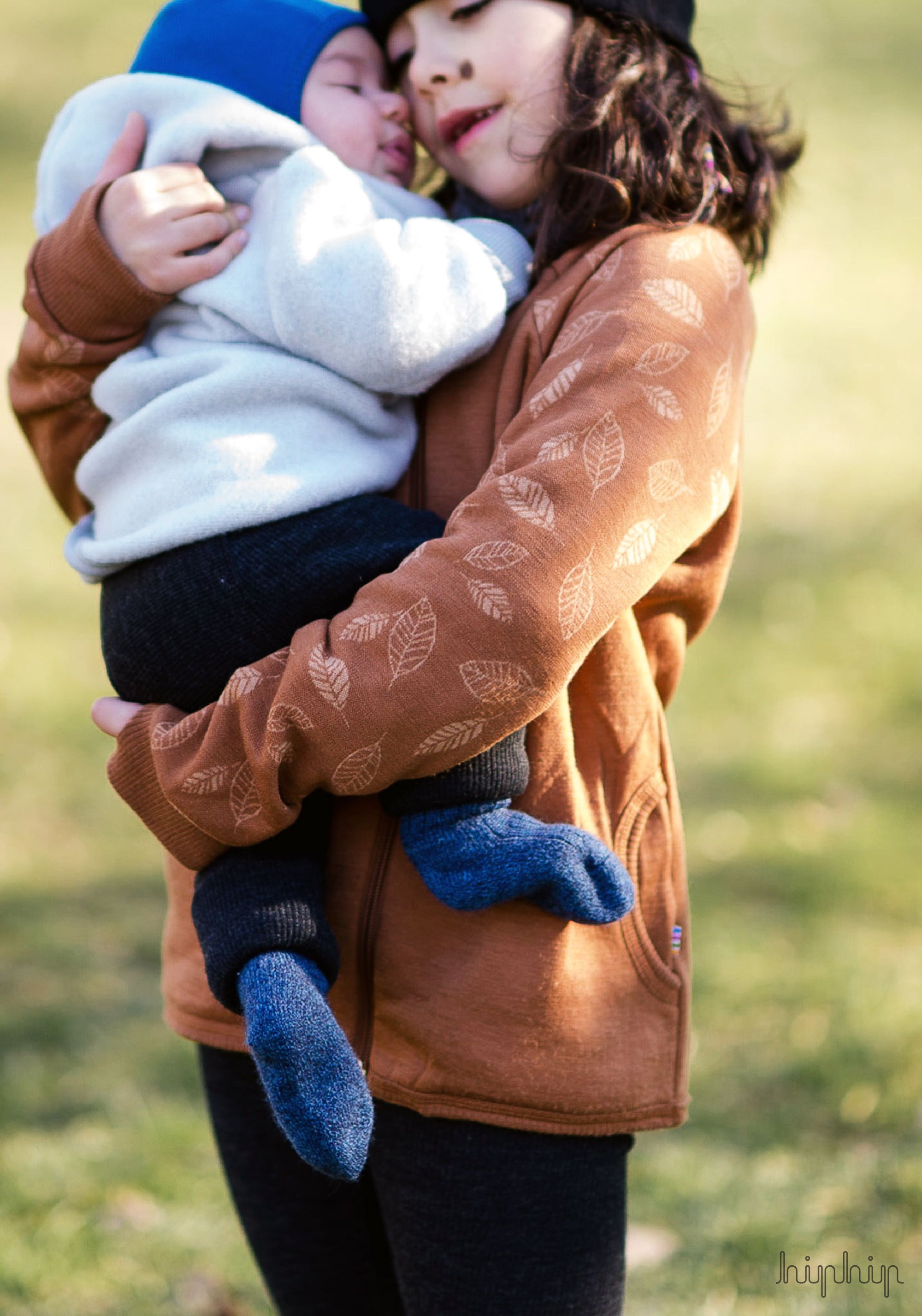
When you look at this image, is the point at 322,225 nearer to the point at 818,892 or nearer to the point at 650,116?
the point at 650,116

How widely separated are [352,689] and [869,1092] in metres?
2.26

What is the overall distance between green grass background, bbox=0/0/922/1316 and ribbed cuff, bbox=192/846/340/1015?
128cm

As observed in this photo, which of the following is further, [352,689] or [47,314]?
[47,314]

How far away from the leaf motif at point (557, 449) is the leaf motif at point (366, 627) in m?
0.23

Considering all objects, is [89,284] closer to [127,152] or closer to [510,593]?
[127,152]

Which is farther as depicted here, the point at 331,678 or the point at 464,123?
the point at 464,123

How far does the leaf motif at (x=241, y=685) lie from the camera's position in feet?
4.75

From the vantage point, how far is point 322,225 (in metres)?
1.58

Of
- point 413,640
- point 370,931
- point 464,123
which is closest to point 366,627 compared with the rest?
point 413,640

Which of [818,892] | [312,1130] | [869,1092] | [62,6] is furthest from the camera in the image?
[62,6]

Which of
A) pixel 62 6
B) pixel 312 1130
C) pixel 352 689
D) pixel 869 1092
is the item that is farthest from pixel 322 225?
pixel 62 6

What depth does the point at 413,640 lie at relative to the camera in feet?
4.54

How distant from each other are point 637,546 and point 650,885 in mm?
453

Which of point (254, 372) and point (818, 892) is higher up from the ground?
point (254, 372)
